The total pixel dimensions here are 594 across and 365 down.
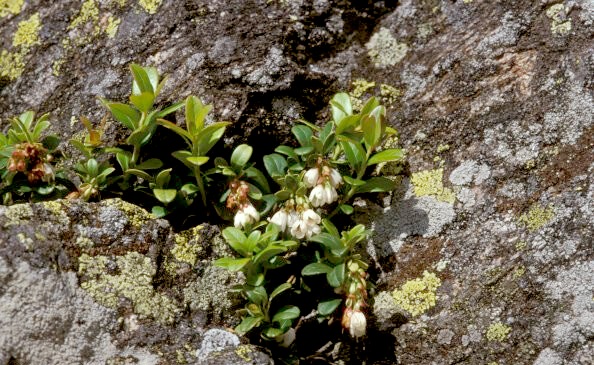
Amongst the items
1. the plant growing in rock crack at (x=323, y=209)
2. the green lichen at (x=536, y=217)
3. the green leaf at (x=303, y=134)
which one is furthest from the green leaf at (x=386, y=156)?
the green lichen at (x=536, y=217)

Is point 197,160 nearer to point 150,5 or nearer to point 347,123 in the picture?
point 347,123

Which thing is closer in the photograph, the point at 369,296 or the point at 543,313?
the point at 543,313

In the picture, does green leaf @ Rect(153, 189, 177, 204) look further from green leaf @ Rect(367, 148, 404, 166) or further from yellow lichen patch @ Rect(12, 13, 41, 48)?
yellow lichen patch @ Rect(12, 13, 41, 48)

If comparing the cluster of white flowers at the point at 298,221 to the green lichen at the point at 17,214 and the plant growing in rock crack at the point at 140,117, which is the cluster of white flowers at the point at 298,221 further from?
the green lichen at the point at 17,214

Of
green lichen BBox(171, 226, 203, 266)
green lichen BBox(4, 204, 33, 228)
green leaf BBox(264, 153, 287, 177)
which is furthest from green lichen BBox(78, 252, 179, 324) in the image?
green leaf BBox(264, 153, 287, 177)

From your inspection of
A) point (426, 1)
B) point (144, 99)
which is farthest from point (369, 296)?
point (426, 1)

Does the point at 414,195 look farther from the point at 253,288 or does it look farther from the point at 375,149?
the point at 253,288
